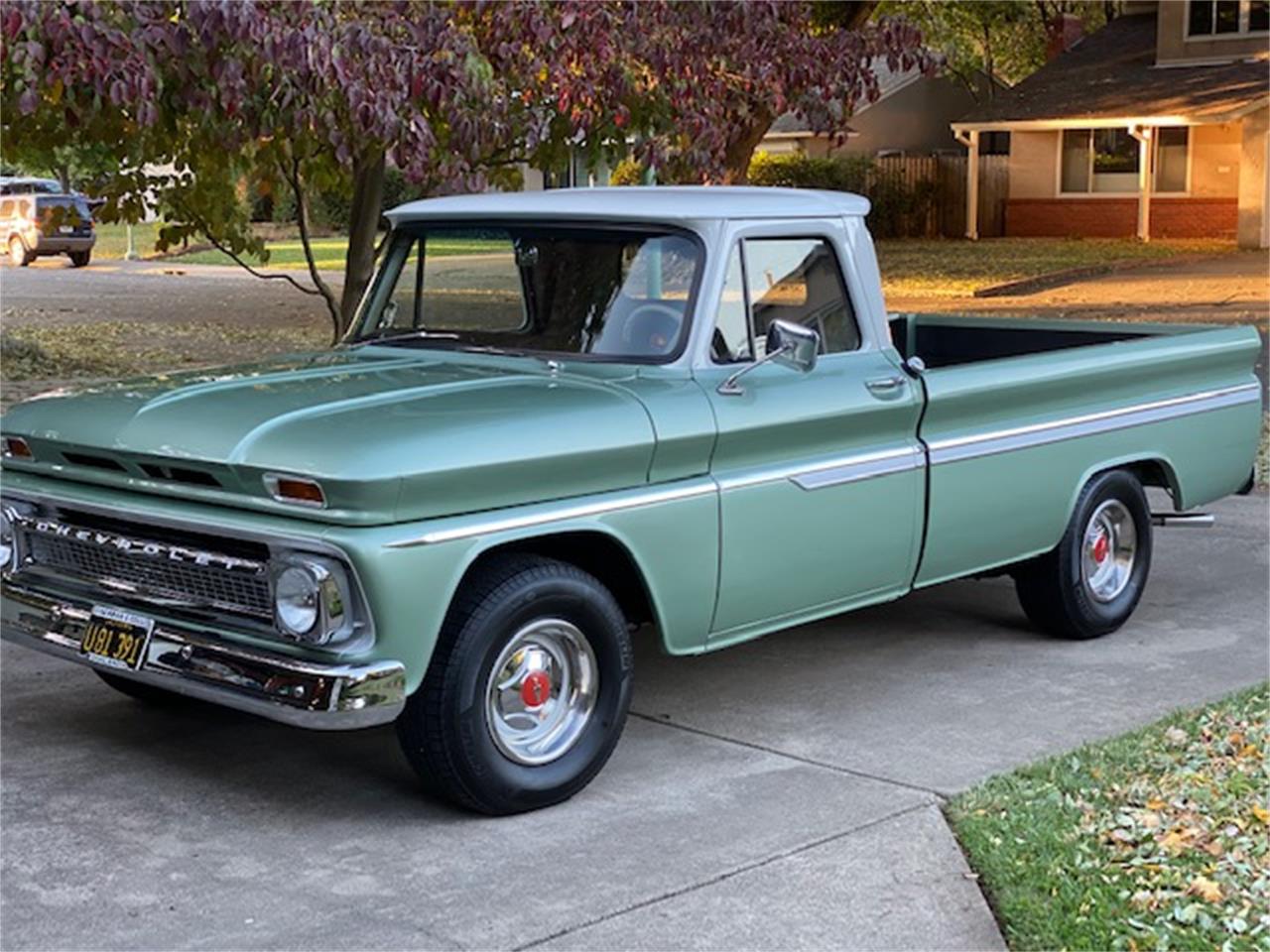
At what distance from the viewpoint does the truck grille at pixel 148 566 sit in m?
5.18

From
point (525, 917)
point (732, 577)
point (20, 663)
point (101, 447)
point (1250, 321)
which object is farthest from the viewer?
point (1250, 321)

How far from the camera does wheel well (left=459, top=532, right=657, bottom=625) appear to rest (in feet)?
18.0

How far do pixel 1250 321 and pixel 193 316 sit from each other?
1319cm

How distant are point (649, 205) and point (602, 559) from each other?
4.26 ft

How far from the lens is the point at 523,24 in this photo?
32.1 ft

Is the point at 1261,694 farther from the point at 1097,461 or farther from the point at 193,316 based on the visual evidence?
the point at 193,316

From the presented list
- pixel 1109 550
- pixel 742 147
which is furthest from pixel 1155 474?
pixel 742 147

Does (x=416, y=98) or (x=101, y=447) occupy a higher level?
(x=416, y=98)

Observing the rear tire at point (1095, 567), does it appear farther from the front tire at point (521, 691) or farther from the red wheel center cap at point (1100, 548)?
the front tire at point (521, 691)

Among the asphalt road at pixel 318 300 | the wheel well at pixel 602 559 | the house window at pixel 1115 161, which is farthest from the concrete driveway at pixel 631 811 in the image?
the house window at pixel 1115 161

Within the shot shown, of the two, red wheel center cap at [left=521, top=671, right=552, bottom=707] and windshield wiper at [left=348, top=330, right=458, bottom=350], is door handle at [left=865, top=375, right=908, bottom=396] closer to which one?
windshield wiper at [left=348, top=330, right=458, bottom=350]

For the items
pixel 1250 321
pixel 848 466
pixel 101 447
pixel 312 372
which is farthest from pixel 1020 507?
pixel 1250 321

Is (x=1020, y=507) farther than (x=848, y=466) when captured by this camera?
Yes

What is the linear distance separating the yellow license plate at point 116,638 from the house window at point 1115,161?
3253cm
